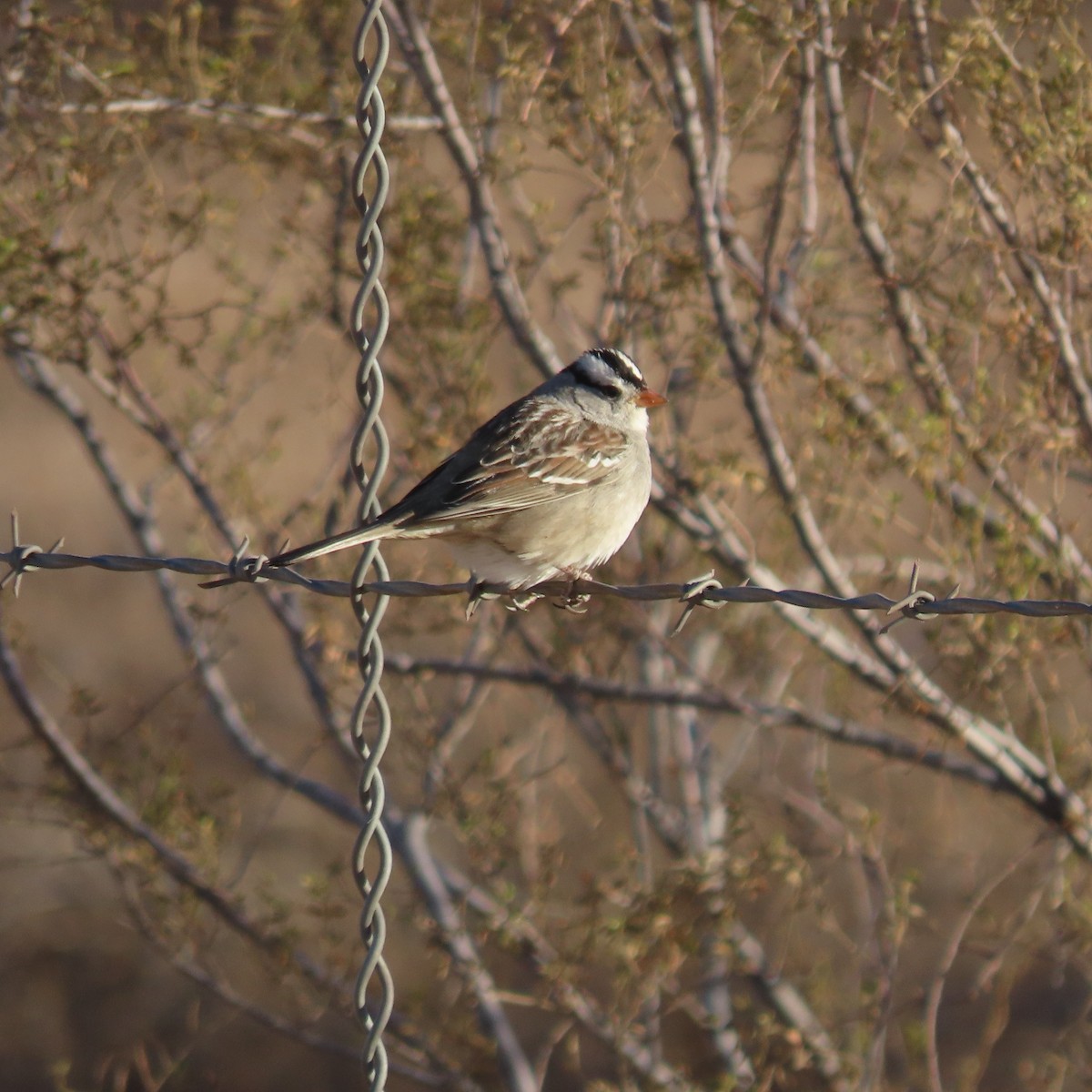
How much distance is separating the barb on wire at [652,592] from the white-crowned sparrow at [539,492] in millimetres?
788

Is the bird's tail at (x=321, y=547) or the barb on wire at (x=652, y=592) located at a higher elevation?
the bird's tail at (x=321, y=547)

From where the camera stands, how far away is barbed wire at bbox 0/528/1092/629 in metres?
2.84

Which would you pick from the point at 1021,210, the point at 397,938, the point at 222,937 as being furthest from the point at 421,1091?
the point at 1021,210

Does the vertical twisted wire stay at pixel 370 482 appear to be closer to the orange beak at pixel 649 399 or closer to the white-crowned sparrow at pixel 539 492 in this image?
the white-crowned sparrow at pixel 539 492

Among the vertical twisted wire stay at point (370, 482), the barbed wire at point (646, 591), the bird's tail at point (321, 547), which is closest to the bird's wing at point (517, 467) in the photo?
the barbed wire at point (646, 591)

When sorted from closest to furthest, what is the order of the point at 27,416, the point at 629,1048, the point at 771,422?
1. the point at 771,422
2. the point at 629,1048
3. the point at 27,416

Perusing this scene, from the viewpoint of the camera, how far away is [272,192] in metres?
6.61

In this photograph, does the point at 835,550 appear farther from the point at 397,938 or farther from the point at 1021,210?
the point at 397,938

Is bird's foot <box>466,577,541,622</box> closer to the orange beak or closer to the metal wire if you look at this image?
the metal wire

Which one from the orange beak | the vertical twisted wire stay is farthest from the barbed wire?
the orange beak

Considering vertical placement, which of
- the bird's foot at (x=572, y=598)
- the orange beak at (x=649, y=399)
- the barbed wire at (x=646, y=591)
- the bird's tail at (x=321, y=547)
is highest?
the orange beak at (x=649, y=399)

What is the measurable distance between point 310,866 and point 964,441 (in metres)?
7.42

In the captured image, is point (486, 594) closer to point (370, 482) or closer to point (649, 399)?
point (370, 482)

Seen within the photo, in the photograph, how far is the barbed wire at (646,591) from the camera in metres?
2.84
